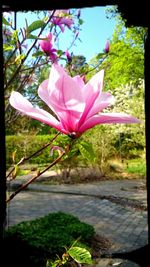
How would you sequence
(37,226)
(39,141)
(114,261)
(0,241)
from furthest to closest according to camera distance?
(39,141)
(37,226)
(114,261)
(0,241)

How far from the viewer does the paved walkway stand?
421cm

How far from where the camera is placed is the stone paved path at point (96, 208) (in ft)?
13.8

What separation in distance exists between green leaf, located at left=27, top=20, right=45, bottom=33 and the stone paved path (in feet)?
10.5

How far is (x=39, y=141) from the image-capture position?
1320 centimetres

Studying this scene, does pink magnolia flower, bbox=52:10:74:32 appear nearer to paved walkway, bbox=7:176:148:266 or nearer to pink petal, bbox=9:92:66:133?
pink petal, bbox=9:92:66:133

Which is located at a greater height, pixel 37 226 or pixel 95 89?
pixel 95 89

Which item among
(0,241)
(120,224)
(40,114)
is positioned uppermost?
(40,114)

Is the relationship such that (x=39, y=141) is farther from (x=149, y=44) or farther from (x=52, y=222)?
(x=149, y=44)

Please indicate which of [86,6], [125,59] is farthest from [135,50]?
[86,6]

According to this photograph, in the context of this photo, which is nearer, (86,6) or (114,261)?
(86,6)

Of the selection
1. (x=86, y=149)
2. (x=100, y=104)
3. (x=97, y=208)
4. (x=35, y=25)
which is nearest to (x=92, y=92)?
(x=100, y=104)

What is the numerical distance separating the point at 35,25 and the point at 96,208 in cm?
509

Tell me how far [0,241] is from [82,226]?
3.49m

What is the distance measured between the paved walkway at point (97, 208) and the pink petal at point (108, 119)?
341 cm
